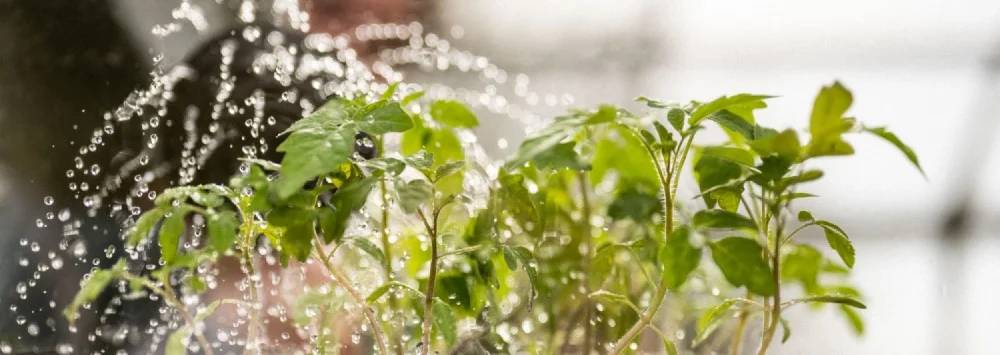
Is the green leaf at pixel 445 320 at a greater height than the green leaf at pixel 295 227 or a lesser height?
lesser

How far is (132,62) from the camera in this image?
1032 millimetres

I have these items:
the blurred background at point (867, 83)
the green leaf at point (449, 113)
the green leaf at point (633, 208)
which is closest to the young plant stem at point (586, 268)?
the green leaf at point (449, 113)

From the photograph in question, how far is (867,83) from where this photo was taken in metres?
1.51

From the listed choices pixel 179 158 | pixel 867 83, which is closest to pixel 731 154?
pixel 179 158

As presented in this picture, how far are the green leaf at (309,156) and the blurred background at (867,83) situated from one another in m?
0.89

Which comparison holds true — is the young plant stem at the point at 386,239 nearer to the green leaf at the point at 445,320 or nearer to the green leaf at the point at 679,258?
the green leaf at the point at 445,320

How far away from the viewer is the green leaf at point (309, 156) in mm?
510

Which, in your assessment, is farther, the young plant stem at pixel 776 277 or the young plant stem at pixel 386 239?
the young plant stem at pixel 386 239

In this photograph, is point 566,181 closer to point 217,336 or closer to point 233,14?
point 217,336

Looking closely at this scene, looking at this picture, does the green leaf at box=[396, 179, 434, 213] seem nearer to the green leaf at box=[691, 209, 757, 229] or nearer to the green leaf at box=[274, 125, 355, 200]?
the green leaf at box=[274, 125, 355, 200]

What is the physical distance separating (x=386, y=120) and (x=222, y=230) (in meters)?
0.13

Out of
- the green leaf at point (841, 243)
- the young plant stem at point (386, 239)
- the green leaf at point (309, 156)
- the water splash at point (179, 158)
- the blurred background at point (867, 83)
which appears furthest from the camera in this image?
the blurred background at point (867, 83)

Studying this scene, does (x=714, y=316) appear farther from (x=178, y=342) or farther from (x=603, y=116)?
(x=178, y=342)

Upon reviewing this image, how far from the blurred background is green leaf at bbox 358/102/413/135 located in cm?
83
